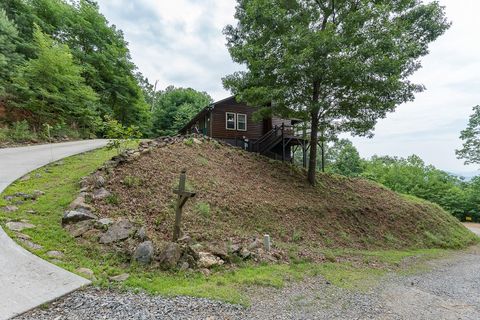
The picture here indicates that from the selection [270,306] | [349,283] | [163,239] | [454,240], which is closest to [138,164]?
[163,239]

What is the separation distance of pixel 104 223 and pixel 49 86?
1284 centimetres

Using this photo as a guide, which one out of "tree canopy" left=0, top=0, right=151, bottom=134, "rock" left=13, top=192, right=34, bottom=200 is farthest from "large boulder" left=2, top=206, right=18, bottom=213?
"tree canopy" left=0, top=0, right=151, bottom=134

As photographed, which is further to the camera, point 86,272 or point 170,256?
point 170,256

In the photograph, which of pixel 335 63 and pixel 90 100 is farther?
pixel 90 100

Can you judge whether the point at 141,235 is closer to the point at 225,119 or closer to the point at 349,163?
the point at 225,119

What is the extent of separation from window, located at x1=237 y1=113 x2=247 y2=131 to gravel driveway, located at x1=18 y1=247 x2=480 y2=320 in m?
14.1

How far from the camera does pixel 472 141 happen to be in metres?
26.0

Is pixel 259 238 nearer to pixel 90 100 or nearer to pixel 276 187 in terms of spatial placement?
pixel 276 187

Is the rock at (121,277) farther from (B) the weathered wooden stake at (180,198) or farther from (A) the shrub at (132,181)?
(A) the shrub at (132,181)

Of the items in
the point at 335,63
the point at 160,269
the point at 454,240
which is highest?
the point at 335,63

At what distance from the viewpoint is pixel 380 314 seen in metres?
3.71

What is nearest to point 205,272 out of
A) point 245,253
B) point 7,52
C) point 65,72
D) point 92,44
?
point 245,253

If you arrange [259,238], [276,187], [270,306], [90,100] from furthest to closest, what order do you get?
[90,100], [276,187], [259,238], [270,306]

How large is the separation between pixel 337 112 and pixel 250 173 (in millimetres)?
4151
